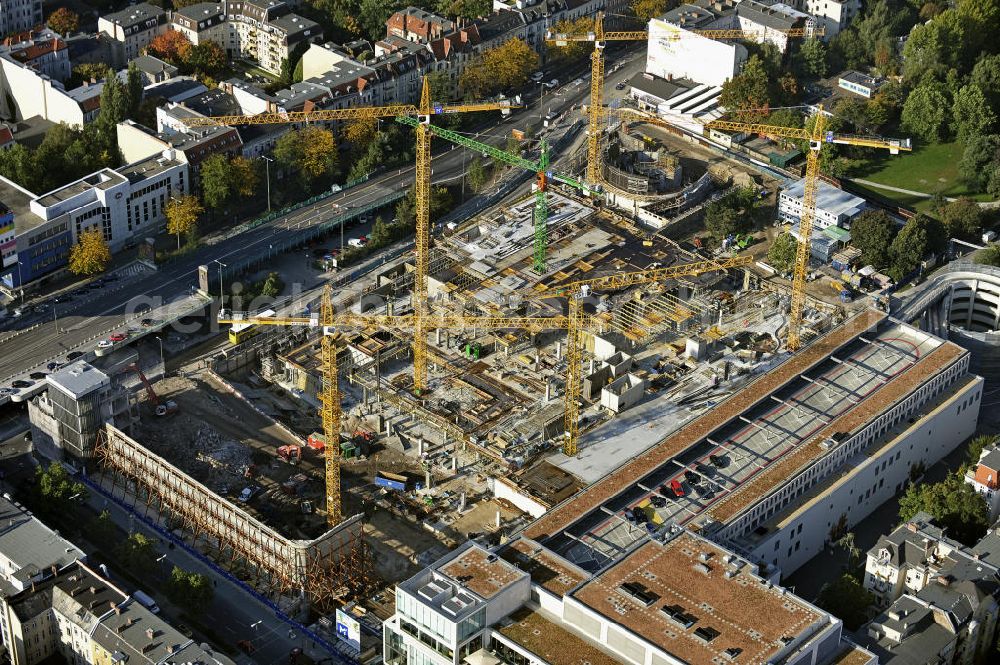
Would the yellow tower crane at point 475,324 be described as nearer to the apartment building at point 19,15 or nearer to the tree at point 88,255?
the tree at point 88,255

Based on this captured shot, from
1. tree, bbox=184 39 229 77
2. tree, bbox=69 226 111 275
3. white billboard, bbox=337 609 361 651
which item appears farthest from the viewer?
tree, bbox=184 39 229 77

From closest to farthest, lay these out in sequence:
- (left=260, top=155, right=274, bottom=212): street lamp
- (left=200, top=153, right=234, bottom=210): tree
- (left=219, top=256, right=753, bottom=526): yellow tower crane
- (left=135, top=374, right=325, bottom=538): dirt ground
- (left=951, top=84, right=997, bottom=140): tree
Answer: (left=219, top=256, right=753, bottom=526): yellow tower crane, (left=135, top=374, right=325, bottom=538): dirt ground, (left=200, top=153, right=234, bottom=210): tree, (left=260, top=155, right=274, bottom=212): street lamp, (left=951, top=84, right=997, bottom=140): tree

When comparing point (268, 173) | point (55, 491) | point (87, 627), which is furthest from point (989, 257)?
point (87, 627)

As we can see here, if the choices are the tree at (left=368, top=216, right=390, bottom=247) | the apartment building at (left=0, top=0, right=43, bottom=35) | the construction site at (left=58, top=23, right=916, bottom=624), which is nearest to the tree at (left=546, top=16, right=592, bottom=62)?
the construction site at (left=58, top=23, right=916, bottom=624)

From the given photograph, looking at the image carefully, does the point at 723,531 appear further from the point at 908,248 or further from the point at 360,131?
the point at 360,131

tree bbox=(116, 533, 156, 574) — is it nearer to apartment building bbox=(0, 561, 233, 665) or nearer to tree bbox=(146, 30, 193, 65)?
apartment building bbox=(0, 561, 233, 665)

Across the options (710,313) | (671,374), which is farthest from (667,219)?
(671,374)
